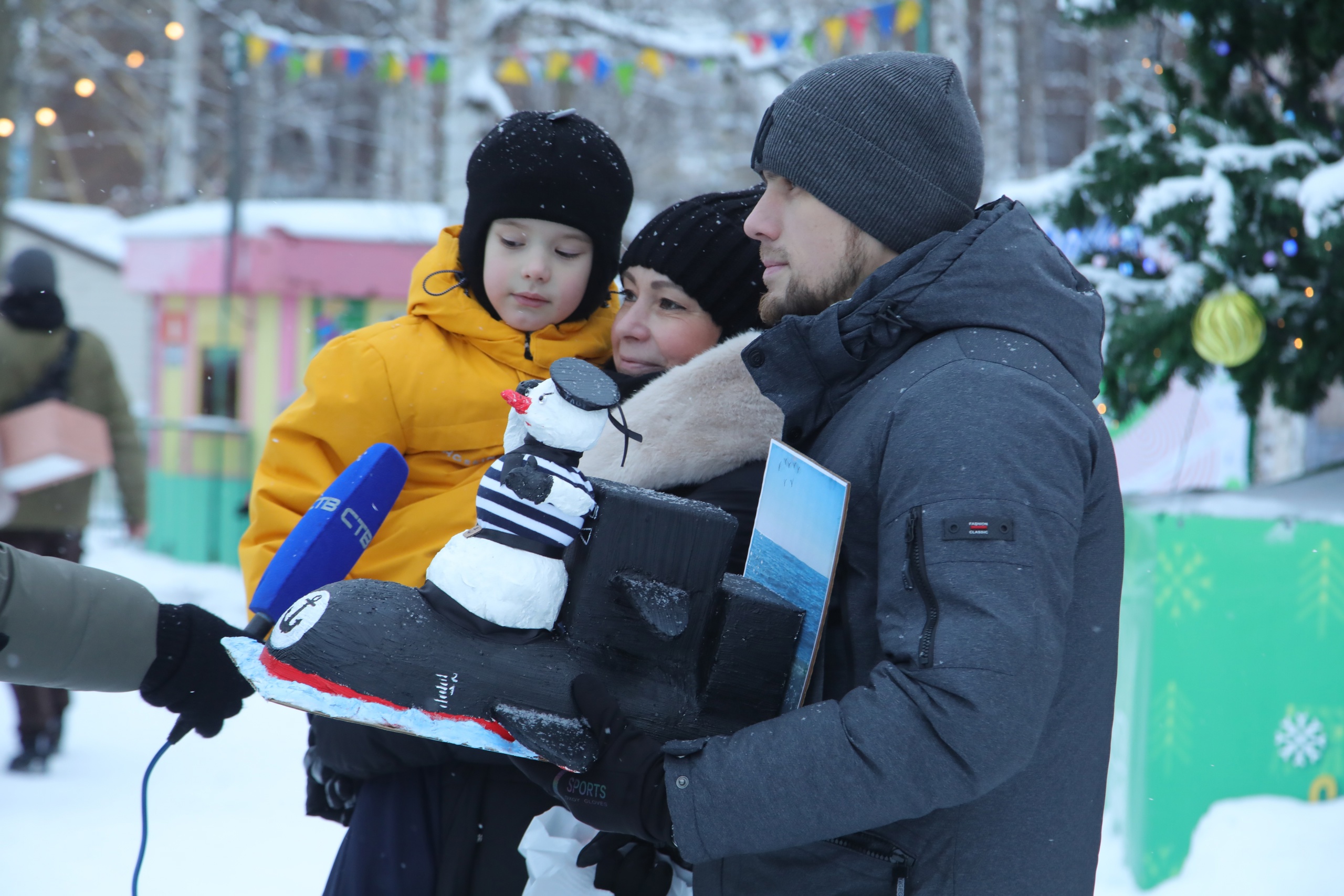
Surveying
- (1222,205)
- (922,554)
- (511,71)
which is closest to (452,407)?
(922,554)

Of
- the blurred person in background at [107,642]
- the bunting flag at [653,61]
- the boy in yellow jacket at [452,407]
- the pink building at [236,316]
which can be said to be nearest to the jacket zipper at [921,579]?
the boy in yellow jacket at [452,407]

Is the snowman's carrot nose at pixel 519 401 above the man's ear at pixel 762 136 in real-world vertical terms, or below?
below

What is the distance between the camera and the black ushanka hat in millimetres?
2150

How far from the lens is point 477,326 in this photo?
2.11 meters

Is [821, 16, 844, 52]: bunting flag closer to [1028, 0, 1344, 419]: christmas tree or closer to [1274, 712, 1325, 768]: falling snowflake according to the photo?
[1028, 0, 1344, 419]: christmas tree

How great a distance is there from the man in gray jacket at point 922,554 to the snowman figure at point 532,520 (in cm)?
14

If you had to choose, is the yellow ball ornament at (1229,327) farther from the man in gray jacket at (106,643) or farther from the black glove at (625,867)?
the man in gray jacket at (106,643)

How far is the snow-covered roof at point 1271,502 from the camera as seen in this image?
11.9 ft

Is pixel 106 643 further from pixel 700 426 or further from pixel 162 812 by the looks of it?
pixel 162 812

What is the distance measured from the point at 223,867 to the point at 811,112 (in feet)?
11.6

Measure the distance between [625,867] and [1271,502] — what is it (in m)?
2.97

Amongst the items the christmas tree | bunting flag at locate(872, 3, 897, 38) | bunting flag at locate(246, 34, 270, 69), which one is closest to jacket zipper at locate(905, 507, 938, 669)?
the christmas tree

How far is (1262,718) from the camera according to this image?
3623 mm

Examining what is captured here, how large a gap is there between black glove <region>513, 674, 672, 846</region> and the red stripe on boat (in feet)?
0.31
